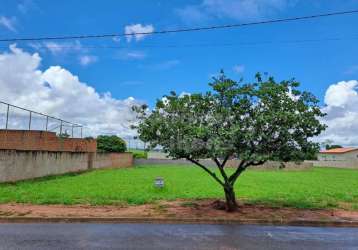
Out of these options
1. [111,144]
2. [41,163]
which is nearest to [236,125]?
[41,163]

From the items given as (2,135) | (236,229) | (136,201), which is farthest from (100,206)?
(2,135)

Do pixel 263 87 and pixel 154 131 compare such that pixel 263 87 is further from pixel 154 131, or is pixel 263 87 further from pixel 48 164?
pixel 48 164

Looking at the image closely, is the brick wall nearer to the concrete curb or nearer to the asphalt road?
the concrete curb

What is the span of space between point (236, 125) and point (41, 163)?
19.6m

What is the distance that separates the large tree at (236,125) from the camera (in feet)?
42.4

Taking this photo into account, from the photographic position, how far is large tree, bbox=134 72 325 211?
1291cm

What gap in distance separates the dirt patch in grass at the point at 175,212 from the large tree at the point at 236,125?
0.93 meters

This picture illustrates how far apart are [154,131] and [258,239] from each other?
543cm

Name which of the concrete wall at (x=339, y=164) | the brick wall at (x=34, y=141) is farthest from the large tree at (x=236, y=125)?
the concrete wall at (x=339, y=164)

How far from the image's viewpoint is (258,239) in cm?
971

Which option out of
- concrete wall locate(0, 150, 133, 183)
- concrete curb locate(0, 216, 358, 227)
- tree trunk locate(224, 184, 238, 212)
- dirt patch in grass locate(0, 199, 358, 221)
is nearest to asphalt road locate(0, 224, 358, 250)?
concrete curb locate(0, 216, 358, 227)

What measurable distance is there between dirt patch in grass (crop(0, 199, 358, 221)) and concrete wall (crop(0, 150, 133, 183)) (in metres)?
10.0

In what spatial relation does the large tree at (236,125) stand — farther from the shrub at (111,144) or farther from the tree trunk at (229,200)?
the shrub at (111,144)

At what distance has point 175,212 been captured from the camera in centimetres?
1338
